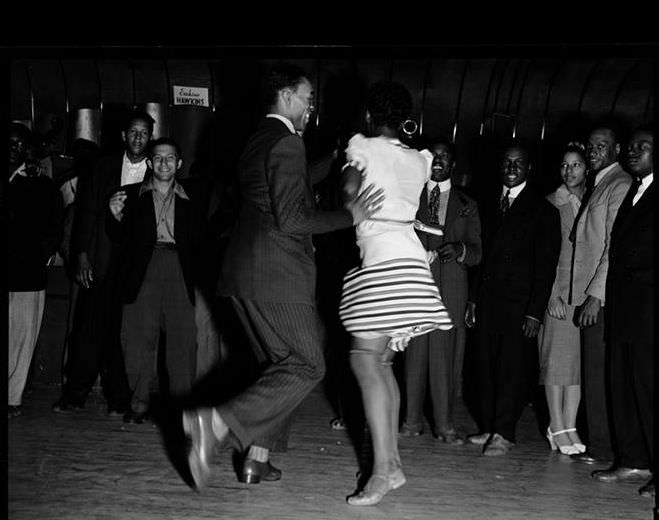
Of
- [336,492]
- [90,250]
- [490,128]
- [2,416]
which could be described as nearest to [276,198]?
[336,492]

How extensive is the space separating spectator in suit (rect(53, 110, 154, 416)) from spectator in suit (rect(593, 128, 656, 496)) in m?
2.75

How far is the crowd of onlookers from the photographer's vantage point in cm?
446

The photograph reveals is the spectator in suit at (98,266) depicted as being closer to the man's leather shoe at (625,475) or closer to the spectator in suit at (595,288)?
the spectator in suit at (595,288)

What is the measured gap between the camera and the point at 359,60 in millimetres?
7777

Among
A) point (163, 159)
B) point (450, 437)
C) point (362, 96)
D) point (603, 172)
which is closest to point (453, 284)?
point (450, 437)

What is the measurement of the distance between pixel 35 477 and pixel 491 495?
6.37 ft

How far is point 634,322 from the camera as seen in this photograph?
170 inches

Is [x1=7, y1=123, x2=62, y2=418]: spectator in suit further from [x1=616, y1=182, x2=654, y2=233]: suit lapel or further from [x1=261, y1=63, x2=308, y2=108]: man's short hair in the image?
[x1=616, y1=182, x2=654, y2=233]: suit lapel

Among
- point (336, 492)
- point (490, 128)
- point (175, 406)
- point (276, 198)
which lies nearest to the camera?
point (276, 198)

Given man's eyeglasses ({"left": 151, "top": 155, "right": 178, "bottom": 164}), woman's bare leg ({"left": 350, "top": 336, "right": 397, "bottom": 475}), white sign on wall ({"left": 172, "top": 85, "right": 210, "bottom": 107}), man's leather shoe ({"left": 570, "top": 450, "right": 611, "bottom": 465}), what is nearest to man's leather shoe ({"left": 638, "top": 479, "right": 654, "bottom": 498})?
man's leather shoe ({"left": 570, "top": 450, "right": 611, "bottom": 465})

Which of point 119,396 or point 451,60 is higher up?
point 451,60

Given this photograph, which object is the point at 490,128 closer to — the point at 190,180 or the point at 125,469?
the point at 190,180

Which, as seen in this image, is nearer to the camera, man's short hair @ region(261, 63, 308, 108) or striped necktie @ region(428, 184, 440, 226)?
man's short hair @ region(261, 63, 308, 108)

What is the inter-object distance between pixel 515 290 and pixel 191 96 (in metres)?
3.58
